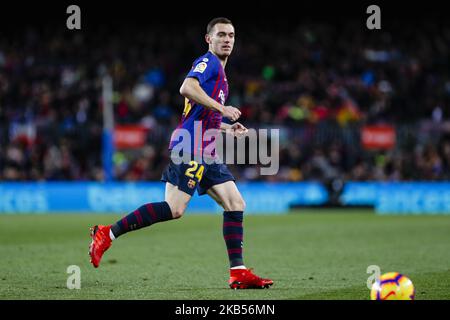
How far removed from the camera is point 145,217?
808 cm

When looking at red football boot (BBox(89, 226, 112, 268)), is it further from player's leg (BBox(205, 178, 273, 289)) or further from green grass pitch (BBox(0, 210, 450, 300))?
player's leg (BBox(205, 178, 273, 289))

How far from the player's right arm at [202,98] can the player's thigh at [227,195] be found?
81 centimetres

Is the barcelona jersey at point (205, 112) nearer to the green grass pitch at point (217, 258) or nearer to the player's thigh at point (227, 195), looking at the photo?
the player's thigh at point (227, 195)

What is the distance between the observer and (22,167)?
24656 mm

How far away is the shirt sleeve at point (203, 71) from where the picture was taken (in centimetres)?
794

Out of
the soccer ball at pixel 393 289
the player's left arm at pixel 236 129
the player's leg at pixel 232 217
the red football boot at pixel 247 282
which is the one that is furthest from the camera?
the player's left arm at pixel 236 129

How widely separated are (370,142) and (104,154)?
763cm

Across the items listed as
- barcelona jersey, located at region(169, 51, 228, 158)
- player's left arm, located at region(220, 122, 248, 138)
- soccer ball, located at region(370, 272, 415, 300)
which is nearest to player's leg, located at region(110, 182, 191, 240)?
barcelona jersey, located at region(169, 51, 228, 158)

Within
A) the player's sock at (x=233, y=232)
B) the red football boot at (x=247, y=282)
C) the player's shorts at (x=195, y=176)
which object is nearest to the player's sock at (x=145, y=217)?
the player's shorts at (x=195, y=176)

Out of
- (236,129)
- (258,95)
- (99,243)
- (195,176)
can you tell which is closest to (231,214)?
(195,176)

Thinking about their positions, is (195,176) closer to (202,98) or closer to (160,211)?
(160,211)

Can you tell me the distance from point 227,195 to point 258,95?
18.7m
